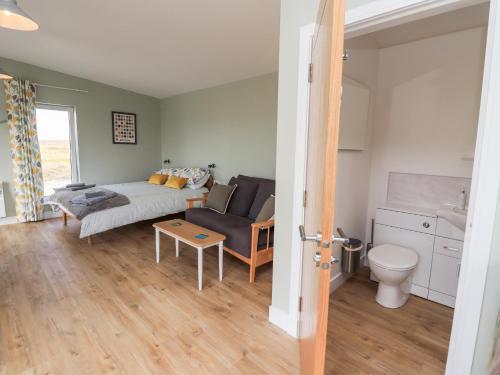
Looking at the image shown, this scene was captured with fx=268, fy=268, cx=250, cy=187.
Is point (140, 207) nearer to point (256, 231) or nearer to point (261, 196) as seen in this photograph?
point (261, 196)

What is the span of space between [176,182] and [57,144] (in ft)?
7.37

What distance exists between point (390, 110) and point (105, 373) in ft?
10.4

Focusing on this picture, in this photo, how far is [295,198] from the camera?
181cm

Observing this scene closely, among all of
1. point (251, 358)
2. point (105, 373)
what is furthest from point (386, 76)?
point (105, 373)

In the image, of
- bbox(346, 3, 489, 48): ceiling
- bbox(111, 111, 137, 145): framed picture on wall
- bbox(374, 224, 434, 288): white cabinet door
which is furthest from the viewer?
bbox(111, 111, 137, 145): framed picture on wall

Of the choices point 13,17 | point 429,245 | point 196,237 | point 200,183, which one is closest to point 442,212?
point 429,245

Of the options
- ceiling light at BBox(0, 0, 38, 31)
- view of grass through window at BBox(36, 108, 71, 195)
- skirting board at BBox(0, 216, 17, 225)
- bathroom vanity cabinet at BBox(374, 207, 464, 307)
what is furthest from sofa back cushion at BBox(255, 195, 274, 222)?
skirting board at BBox(0, 216, 17, 225)

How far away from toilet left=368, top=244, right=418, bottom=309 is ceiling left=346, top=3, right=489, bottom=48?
70.3 inches

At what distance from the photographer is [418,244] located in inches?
92.8

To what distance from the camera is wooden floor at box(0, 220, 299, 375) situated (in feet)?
5.47

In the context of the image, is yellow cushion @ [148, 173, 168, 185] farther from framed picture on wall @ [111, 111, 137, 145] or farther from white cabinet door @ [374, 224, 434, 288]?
white cabinet door @ [374, 224, 434, 288]

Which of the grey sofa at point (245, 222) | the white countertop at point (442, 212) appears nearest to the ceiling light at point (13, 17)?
the grey sofa at point (245, 222)

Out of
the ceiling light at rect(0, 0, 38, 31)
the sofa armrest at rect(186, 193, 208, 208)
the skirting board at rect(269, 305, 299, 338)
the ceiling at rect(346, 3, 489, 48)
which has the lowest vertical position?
the skirting board at rect(269, 305, 299, 338)

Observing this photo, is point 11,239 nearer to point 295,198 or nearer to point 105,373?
point 105,373
